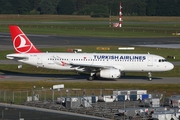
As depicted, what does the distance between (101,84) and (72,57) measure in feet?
22.8

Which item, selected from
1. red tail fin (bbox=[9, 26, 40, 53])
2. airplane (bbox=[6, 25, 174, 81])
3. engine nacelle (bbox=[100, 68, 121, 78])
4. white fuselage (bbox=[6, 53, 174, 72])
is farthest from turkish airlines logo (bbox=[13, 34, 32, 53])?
engine nacelle (bbox=[100, 68, 121, 78])

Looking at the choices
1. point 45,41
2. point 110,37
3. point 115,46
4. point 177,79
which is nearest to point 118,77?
point 177,79

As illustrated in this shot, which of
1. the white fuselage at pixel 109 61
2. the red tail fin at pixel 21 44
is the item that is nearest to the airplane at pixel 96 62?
the white fuselage at pixel 109 61

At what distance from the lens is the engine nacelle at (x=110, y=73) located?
244 feet

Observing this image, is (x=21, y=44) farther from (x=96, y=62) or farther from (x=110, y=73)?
(x=110, y=73)

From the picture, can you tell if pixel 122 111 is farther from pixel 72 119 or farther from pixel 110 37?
pixel 110 37

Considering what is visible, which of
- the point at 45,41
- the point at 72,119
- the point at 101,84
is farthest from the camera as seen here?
the point at 45,41

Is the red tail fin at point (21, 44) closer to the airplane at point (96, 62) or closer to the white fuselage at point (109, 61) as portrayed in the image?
the airplane at point (96, 62)

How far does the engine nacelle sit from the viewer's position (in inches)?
2927

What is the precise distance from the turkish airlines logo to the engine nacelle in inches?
475

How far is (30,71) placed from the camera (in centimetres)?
8638

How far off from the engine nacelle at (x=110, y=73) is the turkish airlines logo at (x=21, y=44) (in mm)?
12066

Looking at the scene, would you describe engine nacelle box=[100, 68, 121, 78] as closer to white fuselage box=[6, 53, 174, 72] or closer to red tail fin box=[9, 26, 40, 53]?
white fuselage box=[6, 53, 174, 72]

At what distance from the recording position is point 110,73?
74562mm
